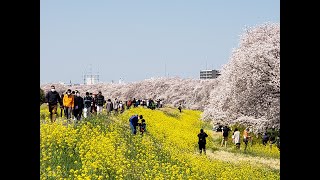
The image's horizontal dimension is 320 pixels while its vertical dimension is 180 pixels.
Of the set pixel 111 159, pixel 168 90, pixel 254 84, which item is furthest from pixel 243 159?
pixel 168 90

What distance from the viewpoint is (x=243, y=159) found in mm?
23094

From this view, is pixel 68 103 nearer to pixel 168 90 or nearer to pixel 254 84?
pixel 254 84

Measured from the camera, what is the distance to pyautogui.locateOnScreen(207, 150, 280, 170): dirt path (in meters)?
21.8

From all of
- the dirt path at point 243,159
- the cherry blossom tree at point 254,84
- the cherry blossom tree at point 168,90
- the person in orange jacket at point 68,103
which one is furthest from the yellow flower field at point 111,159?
the cherry blossom tree at point 168,90

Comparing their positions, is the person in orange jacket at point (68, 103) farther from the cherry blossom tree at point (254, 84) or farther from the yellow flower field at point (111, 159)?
the cherry blossom tree at point (254, 84)

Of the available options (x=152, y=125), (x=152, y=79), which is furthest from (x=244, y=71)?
(x=152, y=79)

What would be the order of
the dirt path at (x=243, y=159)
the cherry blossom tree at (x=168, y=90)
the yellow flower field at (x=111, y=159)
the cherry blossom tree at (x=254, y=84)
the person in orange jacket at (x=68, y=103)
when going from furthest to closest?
the cherry blossom tree at (x=168, y=90) < the dirt path at (x=243, y=159) < the cherry blossom tree at (x=254, y=84) < the person in orange jacket at (x=68, y=103) < the yellow flower field at (x=111, y=159)

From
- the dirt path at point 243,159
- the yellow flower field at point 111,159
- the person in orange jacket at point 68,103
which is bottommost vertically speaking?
the dirt path at point 243,159

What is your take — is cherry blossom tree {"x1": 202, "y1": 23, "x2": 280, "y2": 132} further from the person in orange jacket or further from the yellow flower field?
the person in orange jacket

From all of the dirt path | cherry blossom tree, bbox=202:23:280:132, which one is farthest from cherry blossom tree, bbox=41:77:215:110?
the dirt path

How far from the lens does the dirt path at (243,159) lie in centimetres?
2184

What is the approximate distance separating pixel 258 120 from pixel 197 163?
204 inches
